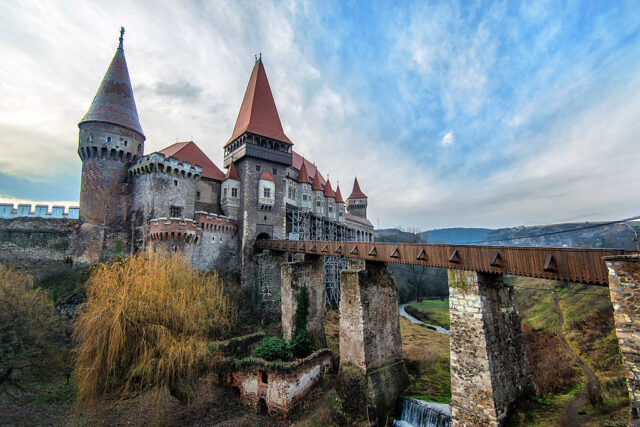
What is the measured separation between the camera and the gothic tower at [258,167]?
23.5 m

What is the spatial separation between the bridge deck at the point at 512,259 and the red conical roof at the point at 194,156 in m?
18.1

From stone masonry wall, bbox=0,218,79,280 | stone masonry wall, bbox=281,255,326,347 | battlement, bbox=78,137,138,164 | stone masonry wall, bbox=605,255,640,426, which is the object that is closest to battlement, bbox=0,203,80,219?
stone masonry wall, bbox=0,218,79,280

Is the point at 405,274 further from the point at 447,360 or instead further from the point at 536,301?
the point at 447,360

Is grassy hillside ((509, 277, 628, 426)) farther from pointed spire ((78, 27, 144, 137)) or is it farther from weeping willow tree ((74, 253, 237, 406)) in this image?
pointed spire ((78, 27, 144, 137))

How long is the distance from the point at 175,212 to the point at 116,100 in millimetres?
9499

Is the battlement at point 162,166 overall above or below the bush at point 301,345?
above

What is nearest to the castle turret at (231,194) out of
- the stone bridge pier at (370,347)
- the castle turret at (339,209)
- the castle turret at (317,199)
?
the castle turret at (317,199)

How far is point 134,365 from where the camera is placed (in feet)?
29.0

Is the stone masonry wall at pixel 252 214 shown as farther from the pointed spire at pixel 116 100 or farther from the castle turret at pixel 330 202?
the castle turret at pixel 330 202

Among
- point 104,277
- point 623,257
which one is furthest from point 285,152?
point 623,257

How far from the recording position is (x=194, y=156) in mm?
24562

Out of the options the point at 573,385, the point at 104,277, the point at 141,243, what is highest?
the point at 141,243

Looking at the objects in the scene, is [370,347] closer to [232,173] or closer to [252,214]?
[252,214]

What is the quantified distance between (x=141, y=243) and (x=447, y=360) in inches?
834
